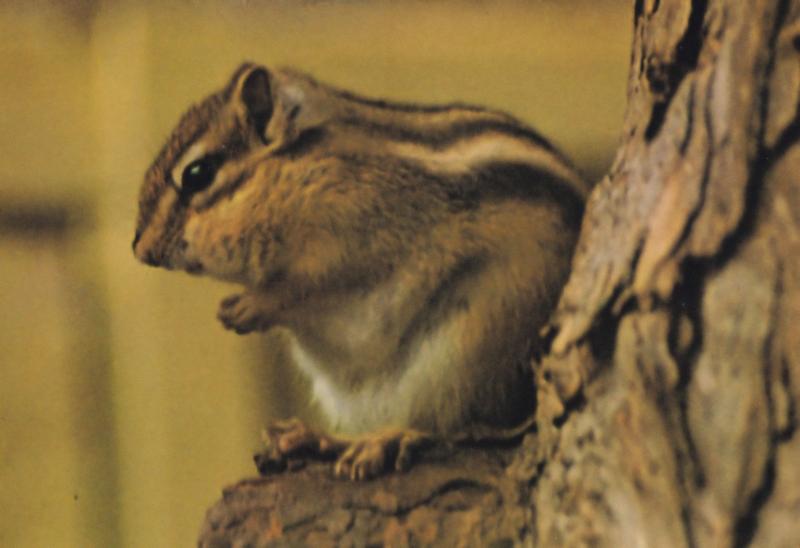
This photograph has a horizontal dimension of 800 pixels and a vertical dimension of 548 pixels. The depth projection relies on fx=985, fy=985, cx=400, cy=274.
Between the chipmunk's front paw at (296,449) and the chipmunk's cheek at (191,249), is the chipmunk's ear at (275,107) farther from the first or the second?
the chipmunk's front paw at (296,449)

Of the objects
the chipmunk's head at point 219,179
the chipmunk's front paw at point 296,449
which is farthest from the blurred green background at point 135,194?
the chipmunk's front paw at point 296,449

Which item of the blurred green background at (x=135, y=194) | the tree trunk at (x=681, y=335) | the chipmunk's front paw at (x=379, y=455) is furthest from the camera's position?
the blurred green background at (x=135, y=194)

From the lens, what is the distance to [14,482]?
130 centimetres

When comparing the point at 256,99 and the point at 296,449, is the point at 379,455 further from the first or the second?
the point at 256,99

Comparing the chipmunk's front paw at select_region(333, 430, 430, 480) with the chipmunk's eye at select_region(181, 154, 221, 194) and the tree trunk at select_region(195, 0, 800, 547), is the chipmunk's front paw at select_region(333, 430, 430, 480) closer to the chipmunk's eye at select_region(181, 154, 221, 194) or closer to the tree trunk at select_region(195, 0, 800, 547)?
the tree trunk at select_region(195, 0, 800, 547)

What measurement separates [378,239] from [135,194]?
1.31ft

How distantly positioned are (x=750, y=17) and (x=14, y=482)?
1063mm

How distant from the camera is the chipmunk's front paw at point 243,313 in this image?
965 mm

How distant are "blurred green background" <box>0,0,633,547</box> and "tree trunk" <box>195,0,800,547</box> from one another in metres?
0.41

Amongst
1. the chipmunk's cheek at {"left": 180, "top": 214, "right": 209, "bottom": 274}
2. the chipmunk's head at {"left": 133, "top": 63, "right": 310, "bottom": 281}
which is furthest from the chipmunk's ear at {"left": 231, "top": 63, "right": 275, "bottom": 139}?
the chipmunk's cheek at {"left": 180, "top": 214, "right": 209, "bottom": 274}

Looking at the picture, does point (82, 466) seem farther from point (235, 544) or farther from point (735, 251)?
point (735, 251)

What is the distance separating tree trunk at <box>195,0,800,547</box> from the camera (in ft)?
2.28

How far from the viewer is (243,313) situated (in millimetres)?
966

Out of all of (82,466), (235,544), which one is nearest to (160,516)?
(82,466)
